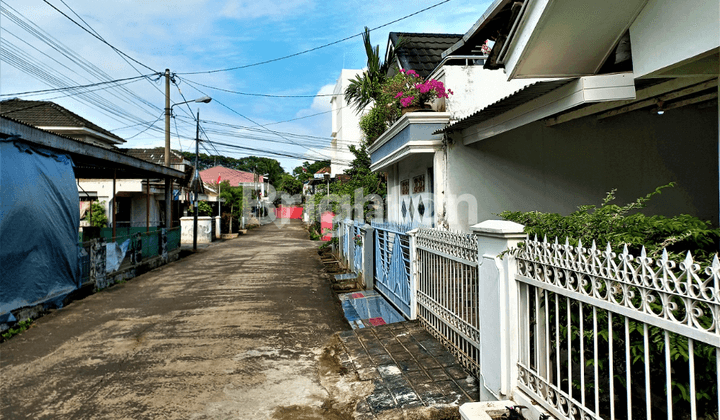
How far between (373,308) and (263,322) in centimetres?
182

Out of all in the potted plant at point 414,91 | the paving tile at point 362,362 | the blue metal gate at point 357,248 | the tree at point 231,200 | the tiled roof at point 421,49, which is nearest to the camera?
the paving tile at point 362,362

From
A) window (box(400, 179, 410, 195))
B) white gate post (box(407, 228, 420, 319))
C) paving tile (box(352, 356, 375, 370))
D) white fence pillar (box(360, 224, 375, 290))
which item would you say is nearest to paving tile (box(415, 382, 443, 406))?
paving tile (box(352, 356, 375, 370))

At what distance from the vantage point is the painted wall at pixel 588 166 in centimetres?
748

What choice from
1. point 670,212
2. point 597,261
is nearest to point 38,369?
point 597,261

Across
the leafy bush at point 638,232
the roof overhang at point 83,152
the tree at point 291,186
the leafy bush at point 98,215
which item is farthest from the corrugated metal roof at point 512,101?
the tree at point 291,186

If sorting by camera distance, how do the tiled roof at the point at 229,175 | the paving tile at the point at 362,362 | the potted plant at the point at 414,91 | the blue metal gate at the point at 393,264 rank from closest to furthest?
the paving tile at the point at 362,362
the blue metal gate at the point at 393,264
the potted plant at the point at 414,91
the tiled roof at the point at 229,175

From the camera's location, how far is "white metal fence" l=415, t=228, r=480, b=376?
4023 mm

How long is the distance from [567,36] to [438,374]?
359cm

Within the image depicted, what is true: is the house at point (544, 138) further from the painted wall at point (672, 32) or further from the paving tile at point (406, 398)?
the paving tile at point (406, 398)

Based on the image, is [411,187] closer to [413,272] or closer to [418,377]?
[413,272]

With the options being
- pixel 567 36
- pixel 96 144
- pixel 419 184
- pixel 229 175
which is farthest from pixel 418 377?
pixel 229 175

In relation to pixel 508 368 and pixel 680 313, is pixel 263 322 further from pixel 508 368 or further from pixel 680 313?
pixel 680 313

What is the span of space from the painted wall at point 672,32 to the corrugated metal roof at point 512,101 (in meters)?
0.83

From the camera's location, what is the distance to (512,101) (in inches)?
223
